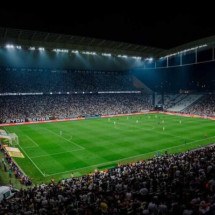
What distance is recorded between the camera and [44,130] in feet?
154

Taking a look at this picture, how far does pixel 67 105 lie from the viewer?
68812mm

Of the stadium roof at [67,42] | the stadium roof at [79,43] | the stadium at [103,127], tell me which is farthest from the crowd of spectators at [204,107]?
the stadium roof at [67,42]

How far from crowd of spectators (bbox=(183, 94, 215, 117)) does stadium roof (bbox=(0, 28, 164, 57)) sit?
1622cm

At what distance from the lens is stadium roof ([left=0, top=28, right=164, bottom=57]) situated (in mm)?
47594

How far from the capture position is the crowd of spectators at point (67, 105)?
61159 mm

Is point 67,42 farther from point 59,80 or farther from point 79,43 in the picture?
point 59,80

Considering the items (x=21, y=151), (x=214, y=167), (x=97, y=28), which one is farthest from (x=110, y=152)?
(x=97, y=28)

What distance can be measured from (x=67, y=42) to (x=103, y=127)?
17.7 metres

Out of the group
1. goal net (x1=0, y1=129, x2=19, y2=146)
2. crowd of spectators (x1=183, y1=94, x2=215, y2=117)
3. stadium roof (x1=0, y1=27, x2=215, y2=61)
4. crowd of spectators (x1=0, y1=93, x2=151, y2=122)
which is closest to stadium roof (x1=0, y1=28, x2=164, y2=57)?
stadium roof (x1=0, y1=27, x2=215, y2=61)

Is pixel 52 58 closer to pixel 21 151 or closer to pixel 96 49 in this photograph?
pixel 96 49

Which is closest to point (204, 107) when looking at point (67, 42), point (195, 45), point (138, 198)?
point (195, 45)

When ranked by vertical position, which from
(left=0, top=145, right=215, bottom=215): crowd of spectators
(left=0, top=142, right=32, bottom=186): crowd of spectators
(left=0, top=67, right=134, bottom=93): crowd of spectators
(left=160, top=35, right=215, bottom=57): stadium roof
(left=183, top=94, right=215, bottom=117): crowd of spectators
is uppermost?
(left=160, top=35, right=215, bottom=57): stadium roof

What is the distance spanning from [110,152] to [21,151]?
1042cm

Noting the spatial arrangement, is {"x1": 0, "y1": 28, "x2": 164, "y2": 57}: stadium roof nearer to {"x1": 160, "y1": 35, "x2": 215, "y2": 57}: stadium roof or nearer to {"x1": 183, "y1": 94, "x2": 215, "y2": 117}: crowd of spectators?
{"x1": 160, "y1": 35, "x2": 215, "y2": 57}: stadium roof
